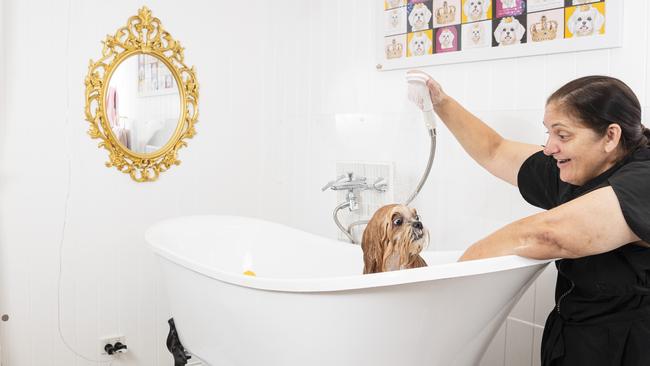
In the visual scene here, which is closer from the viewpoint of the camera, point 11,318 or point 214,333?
point 214,333

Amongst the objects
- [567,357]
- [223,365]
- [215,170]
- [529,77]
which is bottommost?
[223,365]

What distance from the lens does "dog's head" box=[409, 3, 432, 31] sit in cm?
252

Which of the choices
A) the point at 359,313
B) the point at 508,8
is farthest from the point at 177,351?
the point at 508,8

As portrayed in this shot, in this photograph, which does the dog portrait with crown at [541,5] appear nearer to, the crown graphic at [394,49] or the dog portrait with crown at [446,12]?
the dog portrait with crown at [446,12]

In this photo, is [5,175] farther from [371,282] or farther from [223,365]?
[371,282]

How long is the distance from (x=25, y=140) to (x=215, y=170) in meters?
0.95

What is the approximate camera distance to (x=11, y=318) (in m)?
2.46

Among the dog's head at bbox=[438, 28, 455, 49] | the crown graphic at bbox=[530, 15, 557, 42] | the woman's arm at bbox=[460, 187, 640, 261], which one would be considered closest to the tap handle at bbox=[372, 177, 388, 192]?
the dog's head at bbox=[438, 28, 455, 49]

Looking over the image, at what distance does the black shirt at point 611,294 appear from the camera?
135cm

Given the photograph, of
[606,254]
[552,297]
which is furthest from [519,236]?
[552,297]

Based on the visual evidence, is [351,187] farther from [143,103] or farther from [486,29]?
[143,103]

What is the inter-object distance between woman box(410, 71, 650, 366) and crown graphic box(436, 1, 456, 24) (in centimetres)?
97

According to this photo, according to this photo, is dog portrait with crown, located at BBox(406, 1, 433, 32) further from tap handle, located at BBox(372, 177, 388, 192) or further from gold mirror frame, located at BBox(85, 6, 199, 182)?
gold mirror frame, located at BBox(85, 6, 199, 182)

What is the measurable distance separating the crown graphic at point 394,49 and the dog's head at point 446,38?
0.23m
